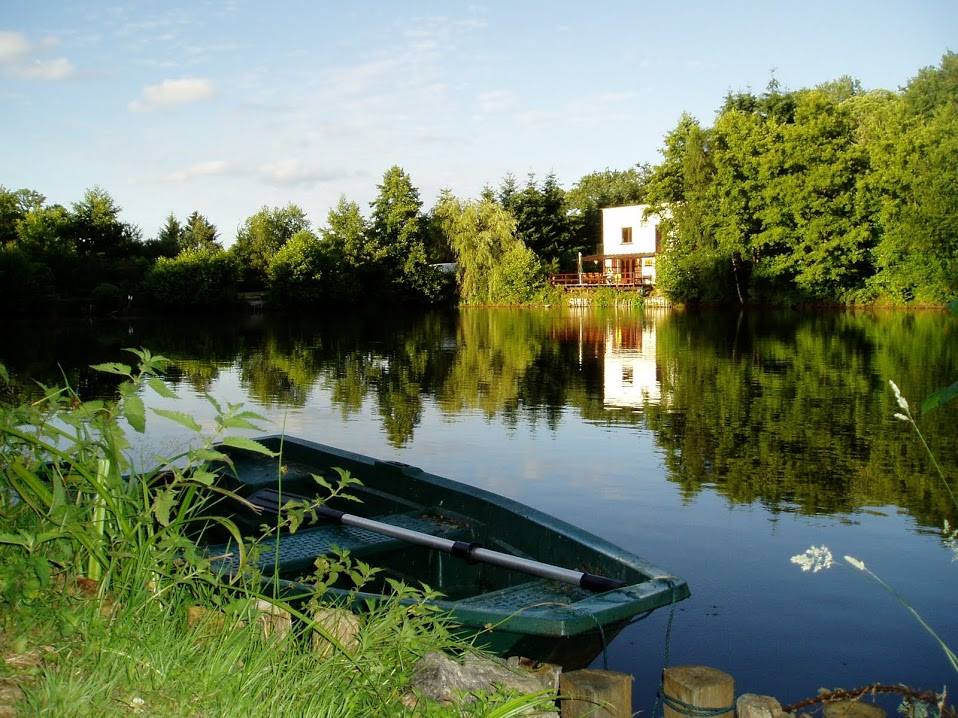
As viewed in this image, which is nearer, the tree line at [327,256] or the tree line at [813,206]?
the tree line at [813,206]

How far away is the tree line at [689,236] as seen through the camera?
3916cm

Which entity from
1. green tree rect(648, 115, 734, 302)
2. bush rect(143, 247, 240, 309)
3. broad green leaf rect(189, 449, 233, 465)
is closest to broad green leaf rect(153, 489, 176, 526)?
broad green leaf rect(189, 449, 233, 465)

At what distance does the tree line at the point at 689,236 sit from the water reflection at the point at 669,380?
673 cm

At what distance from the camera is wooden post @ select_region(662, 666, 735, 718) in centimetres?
287

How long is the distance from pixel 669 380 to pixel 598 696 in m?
14.6

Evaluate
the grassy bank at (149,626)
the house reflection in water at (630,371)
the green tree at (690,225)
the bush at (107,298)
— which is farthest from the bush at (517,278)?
the grassy bank at (149,626)

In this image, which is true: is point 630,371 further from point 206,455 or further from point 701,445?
point 206,455

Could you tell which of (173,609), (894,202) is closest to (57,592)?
(173,609)

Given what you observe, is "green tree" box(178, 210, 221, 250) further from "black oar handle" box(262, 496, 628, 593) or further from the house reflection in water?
"black oar handle" box(262, 496, 628, 593)

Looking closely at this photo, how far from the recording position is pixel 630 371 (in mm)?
18859

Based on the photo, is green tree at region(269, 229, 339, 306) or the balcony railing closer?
green tree at region(269, 229, 339, 306)

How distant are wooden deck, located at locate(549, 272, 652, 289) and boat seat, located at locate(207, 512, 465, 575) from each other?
45017 mm

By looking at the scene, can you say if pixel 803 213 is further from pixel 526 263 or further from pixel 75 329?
pixel 75 329

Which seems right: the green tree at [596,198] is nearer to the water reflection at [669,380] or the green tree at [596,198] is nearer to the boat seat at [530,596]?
the water reflection at [669,380]
